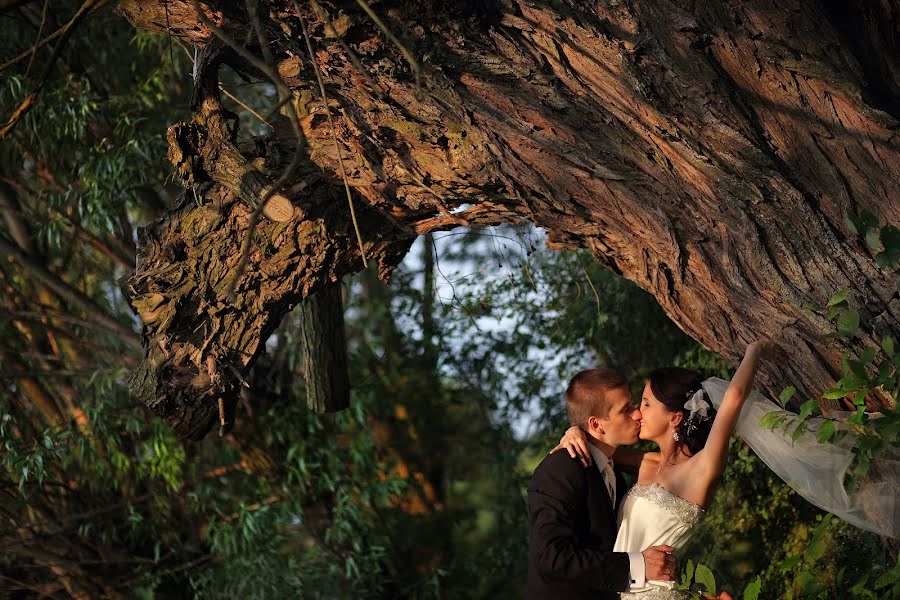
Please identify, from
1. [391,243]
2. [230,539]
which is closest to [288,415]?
[230,539]

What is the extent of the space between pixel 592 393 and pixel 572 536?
1.59 ft

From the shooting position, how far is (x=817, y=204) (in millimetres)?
2912

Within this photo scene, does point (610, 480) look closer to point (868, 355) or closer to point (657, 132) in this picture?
point (868, 355)

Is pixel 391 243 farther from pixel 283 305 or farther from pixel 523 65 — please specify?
pixel 523 65

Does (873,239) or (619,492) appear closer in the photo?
(873,239)

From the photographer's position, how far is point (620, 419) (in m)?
3.23

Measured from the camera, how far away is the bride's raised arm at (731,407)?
2828 mm

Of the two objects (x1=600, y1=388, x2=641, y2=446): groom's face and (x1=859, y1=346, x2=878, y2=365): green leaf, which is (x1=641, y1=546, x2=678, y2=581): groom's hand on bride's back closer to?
(x1=600, y1=388, x2=641, y2=446): groom's face

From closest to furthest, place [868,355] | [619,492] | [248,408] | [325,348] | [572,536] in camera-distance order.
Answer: [868,355] → [572,536] → [619,492] → [325,348] → [248,408]

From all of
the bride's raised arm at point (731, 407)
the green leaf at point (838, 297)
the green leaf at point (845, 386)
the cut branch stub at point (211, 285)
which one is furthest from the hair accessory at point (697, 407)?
the cut branch stub at point (211, 285)

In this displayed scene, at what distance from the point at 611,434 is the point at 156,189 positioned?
475 centimetres

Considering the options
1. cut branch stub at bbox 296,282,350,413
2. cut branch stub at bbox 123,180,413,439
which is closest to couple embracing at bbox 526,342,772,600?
Result: cut branch stub at bbox 123,180,413,439

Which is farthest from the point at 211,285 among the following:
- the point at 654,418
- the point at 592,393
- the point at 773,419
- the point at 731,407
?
the point at 773,419

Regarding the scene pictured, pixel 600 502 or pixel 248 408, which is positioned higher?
pixel 600 502
